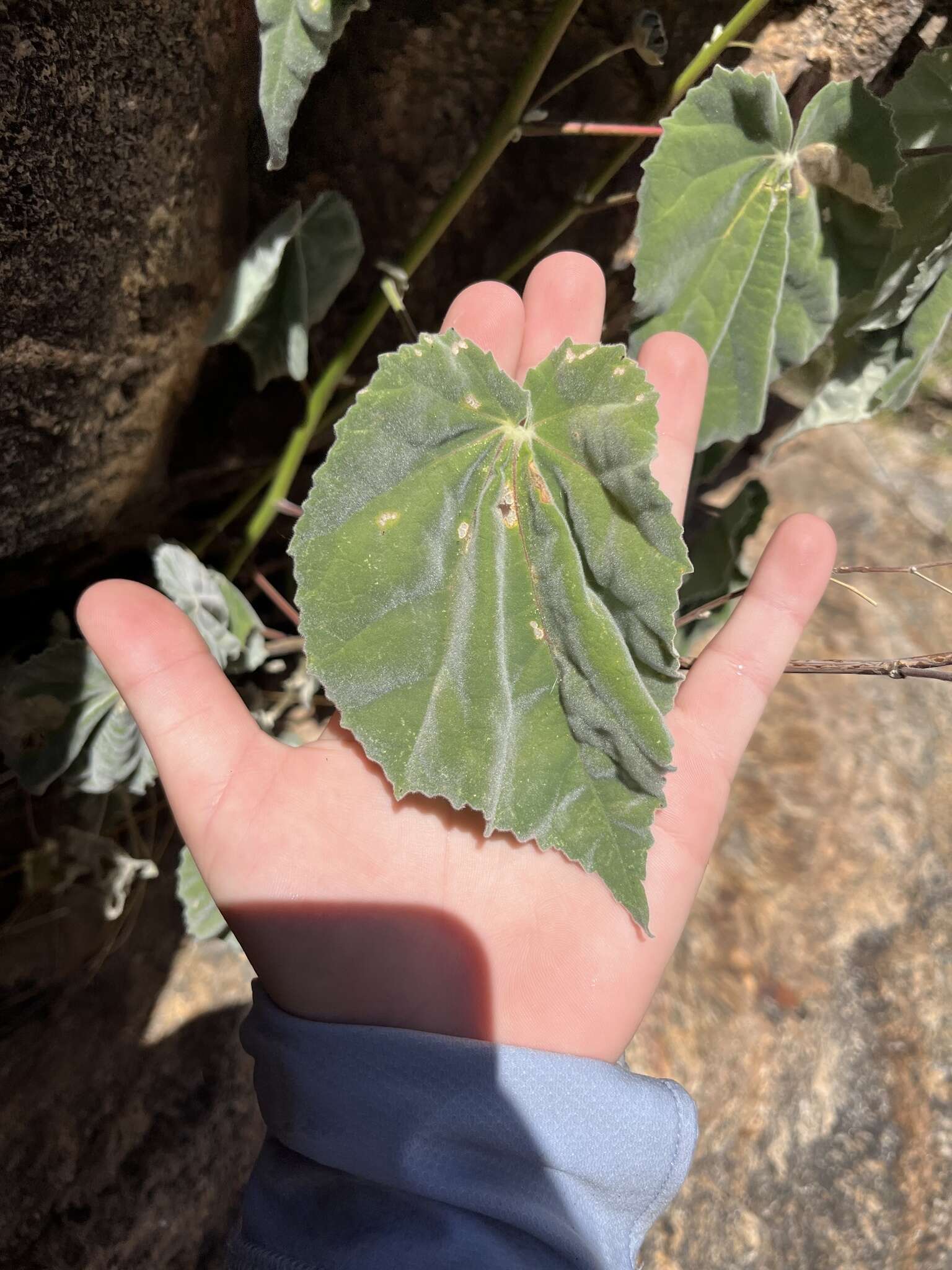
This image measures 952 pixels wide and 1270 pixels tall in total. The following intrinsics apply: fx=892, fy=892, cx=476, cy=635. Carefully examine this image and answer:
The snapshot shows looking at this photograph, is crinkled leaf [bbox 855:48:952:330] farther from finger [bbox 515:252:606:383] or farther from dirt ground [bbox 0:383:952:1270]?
dirt ground [bbox 0:383:952:1270]

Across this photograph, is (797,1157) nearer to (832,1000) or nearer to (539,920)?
(832,1000)

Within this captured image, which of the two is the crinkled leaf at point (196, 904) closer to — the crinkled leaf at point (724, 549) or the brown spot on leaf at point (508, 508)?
the brown spot on leaf at point (508, 508)

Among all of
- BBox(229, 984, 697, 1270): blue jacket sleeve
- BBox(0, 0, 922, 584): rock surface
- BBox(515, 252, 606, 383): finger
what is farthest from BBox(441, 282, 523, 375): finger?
BBox(229, 984, 697, 1270): blue jacket sleeve

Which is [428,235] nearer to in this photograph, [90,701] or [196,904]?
[90,701]

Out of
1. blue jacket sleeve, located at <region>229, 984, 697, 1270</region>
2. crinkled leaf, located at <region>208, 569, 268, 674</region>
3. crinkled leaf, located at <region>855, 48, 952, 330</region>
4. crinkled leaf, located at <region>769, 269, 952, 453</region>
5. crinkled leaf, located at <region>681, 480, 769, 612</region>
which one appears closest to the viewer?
blue jacket sleeve, located at <region>229, 984, 697, 1270</region>

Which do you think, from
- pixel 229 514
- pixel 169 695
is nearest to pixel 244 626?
pixel 229 514

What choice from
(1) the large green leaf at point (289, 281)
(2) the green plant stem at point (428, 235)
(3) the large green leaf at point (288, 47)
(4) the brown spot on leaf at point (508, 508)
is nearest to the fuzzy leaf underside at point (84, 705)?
(2) the green plant stem at point (428, 235)

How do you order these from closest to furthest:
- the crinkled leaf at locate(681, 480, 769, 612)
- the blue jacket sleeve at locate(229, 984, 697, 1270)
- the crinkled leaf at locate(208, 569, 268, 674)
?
the blue jacket sleeve at locate(229, 984, 697, 1270) < the crinkled leaf at locate(208, 569, 268, 674) < the crinkled leaf at locate(681, 480, 769, 612)
